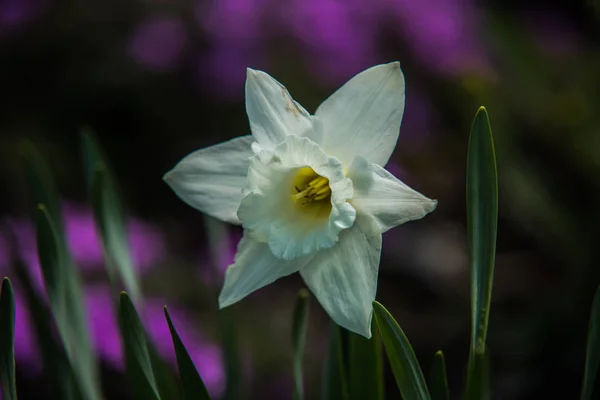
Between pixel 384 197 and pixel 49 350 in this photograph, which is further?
pixel 49 350

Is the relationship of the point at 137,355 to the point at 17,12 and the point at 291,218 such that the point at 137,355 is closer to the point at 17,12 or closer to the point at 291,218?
the point at 291,218

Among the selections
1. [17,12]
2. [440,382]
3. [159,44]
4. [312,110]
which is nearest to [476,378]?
[440,382]

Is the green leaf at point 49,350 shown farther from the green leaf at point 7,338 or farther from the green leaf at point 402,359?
the green leaf at point 402,359

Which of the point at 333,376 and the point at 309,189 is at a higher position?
the point at 309,189

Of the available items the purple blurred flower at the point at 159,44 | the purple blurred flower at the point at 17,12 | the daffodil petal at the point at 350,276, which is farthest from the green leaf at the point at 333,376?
the purple blurred flower at the point at 17,12

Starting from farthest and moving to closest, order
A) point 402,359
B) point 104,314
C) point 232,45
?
point 232,45 → point 104,314 → point 402,359

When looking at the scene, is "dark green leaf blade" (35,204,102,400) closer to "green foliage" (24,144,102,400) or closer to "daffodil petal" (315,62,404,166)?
"green foliage" (24,144,102,400)
